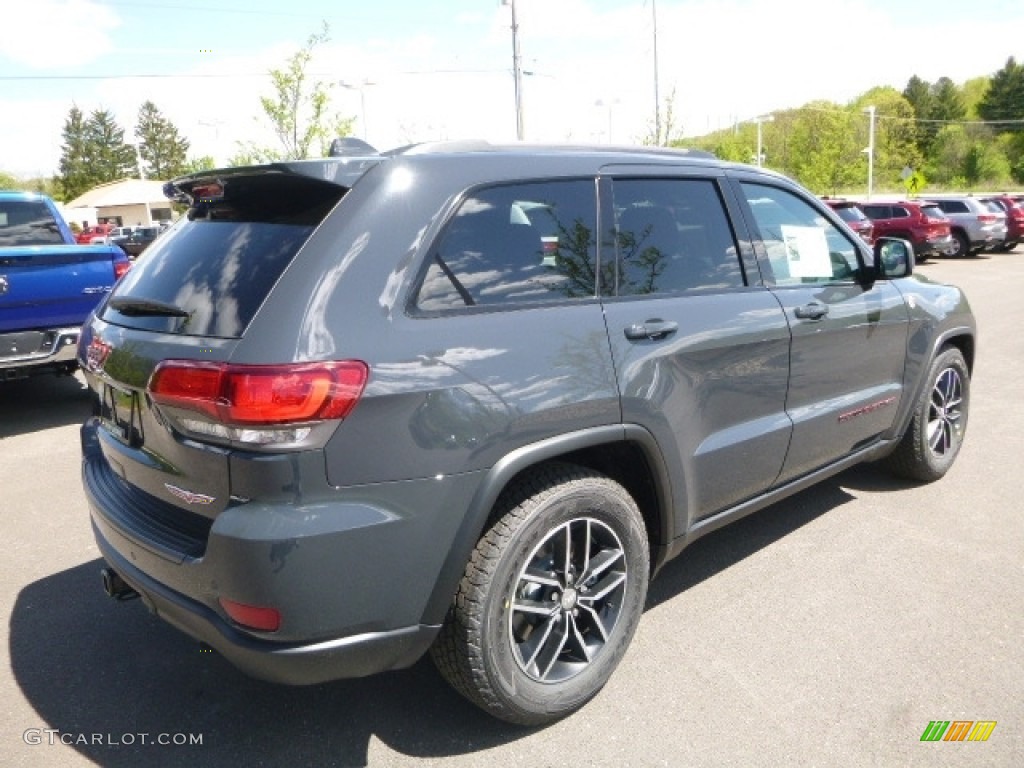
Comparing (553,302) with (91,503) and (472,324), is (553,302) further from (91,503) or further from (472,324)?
(91,503)

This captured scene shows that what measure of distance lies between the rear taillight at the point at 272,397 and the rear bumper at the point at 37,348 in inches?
182

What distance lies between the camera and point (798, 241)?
148 inches

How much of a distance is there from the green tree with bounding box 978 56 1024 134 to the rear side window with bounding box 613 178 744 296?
121349 millimetres

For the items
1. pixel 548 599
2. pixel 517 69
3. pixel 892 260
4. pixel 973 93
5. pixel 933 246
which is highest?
pixel 973 93

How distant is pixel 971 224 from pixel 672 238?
922 inches

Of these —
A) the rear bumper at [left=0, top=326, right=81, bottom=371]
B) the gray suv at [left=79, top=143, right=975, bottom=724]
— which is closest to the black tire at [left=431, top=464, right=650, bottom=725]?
the gray suv at [left=79, top=143, right=975, bottom=724]

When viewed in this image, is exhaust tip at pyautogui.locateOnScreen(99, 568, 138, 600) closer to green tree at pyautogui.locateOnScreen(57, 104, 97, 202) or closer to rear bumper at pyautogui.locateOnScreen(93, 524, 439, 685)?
rear bumper at pyautogui.locateOnScreen(93, 524, 439, 685)

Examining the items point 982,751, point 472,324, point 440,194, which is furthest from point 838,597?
point 440,194

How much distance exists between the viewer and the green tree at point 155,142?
101m

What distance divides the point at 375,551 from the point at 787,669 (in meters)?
1.65

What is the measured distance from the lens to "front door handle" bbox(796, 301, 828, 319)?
3484 mm

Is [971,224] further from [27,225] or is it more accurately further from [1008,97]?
[1008,97]

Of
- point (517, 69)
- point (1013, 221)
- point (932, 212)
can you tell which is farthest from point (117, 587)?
point (1013, 221)

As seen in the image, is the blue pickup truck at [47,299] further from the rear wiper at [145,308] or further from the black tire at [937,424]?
the black tire at [937,424]
